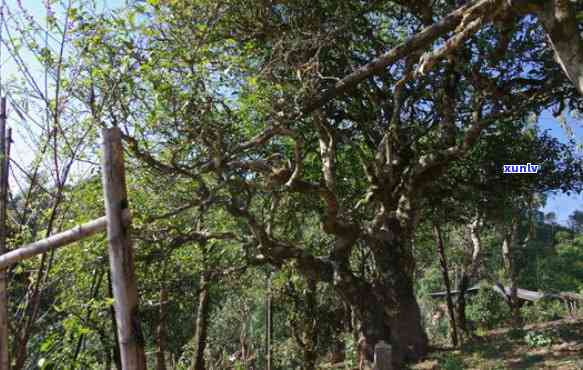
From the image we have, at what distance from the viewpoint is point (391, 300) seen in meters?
7.67

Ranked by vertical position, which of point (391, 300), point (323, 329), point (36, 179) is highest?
point (36, 179)

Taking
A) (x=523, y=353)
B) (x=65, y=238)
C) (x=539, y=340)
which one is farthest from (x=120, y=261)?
(x=539, y=340)

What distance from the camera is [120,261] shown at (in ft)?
8.75

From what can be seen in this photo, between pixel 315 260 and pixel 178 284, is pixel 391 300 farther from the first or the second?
pixel 178 284

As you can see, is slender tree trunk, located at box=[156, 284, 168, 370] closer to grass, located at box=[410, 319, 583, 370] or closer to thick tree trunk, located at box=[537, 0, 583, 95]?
grass, located at box=[410, 319, 583, 370]

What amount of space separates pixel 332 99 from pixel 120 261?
5.49m

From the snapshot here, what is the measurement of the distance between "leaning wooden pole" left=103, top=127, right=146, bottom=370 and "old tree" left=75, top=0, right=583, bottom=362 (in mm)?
1512

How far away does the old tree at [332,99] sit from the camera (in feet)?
15.7

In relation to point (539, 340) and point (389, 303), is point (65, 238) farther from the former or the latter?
point (539, 340)

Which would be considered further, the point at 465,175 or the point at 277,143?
the point at 465,175

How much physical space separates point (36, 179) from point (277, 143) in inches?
199

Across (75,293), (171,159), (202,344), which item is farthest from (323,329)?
(171,159)

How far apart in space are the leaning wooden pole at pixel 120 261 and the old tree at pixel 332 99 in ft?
4.96

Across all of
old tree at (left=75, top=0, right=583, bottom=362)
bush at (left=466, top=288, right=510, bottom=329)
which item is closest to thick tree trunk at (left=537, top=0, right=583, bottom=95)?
old tree at (left=75, top=0, right=583, bottom=362)
